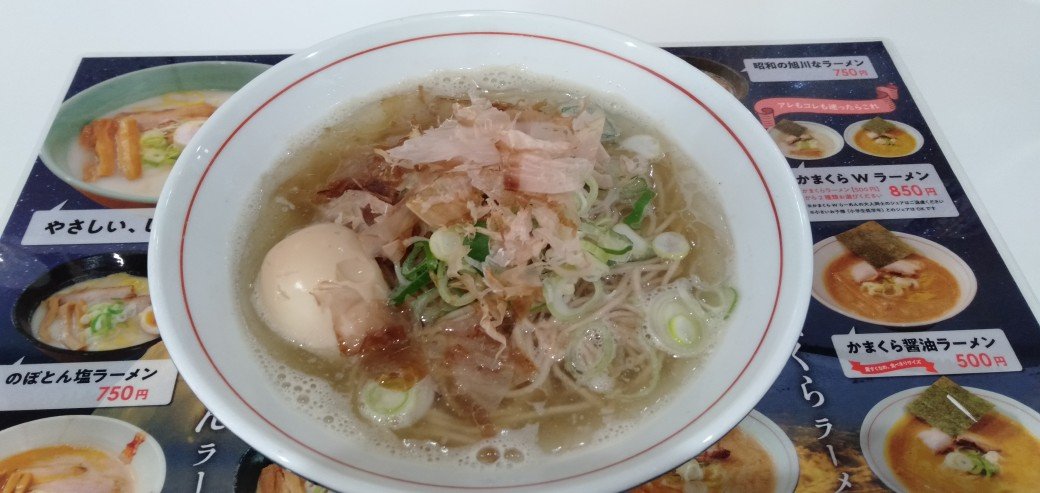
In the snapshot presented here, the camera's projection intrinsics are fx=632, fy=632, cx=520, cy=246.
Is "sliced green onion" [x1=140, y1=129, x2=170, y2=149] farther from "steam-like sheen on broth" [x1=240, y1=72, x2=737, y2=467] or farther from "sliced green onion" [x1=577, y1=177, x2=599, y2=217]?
"sliced green onion" [x1=577, y1=177, x2=599, y2=217]

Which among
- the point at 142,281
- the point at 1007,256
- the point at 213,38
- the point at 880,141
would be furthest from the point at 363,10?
the point at 1007,256

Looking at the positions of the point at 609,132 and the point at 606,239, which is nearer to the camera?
the point at 606,239

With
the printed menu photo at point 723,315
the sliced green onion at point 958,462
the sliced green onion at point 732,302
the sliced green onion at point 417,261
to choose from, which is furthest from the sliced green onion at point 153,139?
the sliced green onion at point 958,462

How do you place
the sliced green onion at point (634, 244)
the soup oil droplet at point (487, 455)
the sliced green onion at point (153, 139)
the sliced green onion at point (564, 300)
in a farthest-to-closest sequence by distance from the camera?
1. the sliced green onion at point (153, 139)
2. the sliced green onion at point (634, 244)
3. the sliced green onion at point (564, 300)
4. the soup oil droplet at point (487, 455)

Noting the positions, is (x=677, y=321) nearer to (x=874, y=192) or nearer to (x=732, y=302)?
(x=732, y=302)

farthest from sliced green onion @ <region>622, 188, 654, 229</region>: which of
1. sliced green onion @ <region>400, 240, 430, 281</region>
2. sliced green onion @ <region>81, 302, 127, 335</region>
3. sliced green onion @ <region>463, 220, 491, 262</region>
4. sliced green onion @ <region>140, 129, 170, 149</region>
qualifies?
sliced green onion @ <region>140, 129, 170, 149</region>

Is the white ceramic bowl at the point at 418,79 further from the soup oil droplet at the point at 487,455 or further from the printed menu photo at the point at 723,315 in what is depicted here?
the printed menu photo at the point at 723,315

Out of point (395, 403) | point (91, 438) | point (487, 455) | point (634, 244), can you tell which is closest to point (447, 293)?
point (395, 403)

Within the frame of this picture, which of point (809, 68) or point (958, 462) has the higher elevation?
point (809, 68)
